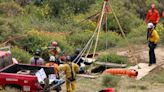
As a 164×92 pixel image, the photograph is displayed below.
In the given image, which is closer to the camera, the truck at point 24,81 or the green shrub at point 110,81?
the truck at point 24,81

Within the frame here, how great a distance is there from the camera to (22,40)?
2145 centimetres

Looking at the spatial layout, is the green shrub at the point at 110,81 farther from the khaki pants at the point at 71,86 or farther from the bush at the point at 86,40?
the bush at the point at 86,40

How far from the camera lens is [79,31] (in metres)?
24.8

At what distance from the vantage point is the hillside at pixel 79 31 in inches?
741

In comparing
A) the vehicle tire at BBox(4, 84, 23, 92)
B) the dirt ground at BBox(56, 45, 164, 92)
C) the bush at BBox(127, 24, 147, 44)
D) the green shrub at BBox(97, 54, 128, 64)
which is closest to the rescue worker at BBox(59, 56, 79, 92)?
the vehicle tire at BBox(4, 84, 23, 92)

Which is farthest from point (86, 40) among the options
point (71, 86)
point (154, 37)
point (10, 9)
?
point (71, 86)

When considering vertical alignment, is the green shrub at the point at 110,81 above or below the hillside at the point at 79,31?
below

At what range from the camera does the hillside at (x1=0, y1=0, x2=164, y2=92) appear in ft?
61.8

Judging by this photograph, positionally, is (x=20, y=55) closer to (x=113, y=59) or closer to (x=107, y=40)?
(x=113, y=59)

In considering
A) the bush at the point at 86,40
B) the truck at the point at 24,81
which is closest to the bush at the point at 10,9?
the bush at the point at 86,40

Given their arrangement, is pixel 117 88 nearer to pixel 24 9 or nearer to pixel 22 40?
pixel 22 40

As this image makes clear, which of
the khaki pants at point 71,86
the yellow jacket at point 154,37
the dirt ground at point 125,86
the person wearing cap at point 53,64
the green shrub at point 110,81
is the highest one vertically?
the yellow jacket at point 154,37

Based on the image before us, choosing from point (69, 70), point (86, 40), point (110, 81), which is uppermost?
point (86, 40)

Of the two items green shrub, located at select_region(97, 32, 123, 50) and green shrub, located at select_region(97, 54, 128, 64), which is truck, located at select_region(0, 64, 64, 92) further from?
green shrub, located at select_region(97, 32, 123, 50)
